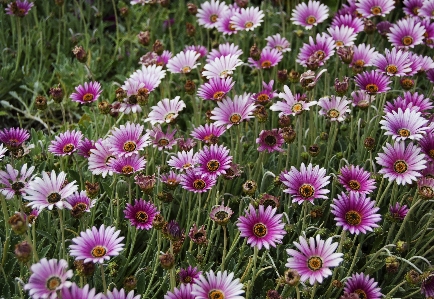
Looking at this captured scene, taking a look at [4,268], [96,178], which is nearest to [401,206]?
[96,178]

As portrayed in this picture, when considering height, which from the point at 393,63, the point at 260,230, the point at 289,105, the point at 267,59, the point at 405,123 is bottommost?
the point at 260,230

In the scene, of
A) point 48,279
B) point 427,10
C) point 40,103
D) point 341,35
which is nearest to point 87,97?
point 40,103

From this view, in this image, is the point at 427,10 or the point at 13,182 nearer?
the point at 13,182

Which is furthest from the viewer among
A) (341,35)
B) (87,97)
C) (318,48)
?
(341,35)

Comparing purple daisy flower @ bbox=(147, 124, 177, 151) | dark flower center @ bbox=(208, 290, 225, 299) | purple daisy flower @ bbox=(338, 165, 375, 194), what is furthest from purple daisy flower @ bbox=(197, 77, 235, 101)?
dark flower center @ bbox=(208, 290, 225, 299)

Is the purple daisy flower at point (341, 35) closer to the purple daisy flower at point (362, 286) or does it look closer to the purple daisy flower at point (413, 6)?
the purple daisy flower at point (413, 6)

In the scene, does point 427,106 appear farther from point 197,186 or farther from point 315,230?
point 197,186

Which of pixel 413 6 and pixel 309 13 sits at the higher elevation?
pixel 413 6

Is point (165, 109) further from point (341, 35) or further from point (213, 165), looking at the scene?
point (341, 35)
